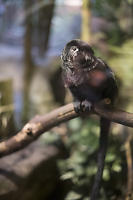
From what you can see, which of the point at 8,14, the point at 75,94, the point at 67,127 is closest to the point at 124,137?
the point at 67,127

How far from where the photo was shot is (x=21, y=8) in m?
2.72

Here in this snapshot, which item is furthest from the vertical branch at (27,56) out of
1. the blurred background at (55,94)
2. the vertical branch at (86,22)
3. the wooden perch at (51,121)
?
the wooden perch at (51,121)

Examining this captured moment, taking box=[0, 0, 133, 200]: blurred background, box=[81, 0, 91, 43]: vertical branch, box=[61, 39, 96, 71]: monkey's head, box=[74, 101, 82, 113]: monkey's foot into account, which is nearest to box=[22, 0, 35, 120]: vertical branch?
box=[0, 0, 133, 200]: blurred background

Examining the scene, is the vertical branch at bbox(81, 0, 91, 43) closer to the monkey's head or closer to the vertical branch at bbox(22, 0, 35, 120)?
the vertical branch at bbox(22, 0, 35, 120)

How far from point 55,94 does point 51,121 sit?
1853 millimetres

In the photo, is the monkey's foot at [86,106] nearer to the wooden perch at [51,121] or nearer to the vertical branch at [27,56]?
the wooden perch at [51,121]

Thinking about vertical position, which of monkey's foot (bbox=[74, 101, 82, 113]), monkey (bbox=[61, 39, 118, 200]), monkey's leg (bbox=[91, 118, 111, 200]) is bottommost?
monkey's leg (bbox=[91, 118, 111, 200])

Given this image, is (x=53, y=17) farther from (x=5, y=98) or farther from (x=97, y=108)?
(x=97, y=108)

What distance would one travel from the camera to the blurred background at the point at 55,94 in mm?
2070

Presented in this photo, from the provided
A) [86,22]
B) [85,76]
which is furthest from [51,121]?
[86,22]

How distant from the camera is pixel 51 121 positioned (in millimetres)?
1570

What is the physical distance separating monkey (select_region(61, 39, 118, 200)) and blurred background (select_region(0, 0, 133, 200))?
0.23m

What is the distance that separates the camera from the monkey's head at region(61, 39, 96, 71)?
4.18ft

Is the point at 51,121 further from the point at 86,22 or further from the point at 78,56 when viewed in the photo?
the point at 86,22
